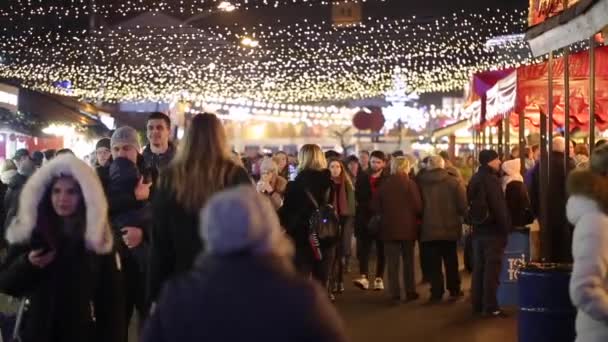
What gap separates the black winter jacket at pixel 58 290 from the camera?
16.1 ft

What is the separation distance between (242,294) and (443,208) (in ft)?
30.9

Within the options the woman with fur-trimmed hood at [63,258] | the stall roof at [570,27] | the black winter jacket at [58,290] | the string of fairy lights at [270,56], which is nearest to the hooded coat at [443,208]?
the stall roof at [570,27]

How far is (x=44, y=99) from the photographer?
28094 millimetres

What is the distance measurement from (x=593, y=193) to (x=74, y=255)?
8.67 ft

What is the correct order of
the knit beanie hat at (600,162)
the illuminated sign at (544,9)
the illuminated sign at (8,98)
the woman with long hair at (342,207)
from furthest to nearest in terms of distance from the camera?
1. the illuminated sign at (8,98)
2. the woman with long hair at (342,207)
3. the illuminated sign at (544,9)
4. the knit beanie hat at (600,162)

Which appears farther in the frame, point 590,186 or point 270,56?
point 270,56

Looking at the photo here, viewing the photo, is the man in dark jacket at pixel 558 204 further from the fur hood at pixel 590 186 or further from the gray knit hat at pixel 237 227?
the gray knit hat at pixel 237 227

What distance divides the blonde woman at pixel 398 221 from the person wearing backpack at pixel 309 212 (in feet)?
9.27

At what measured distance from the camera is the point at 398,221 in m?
12.4

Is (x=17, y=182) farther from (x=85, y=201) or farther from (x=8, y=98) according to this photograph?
(x=8, y=98)

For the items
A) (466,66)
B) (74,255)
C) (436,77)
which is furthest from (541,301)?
(436,77)

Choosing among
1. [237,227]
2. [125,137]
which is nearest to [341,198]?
[125,137]

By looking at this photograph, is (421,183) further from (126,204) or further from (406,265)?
(126,204)

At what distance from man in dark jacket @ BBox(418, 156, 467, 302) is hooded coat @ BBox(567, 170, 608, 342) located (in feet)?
23.2
